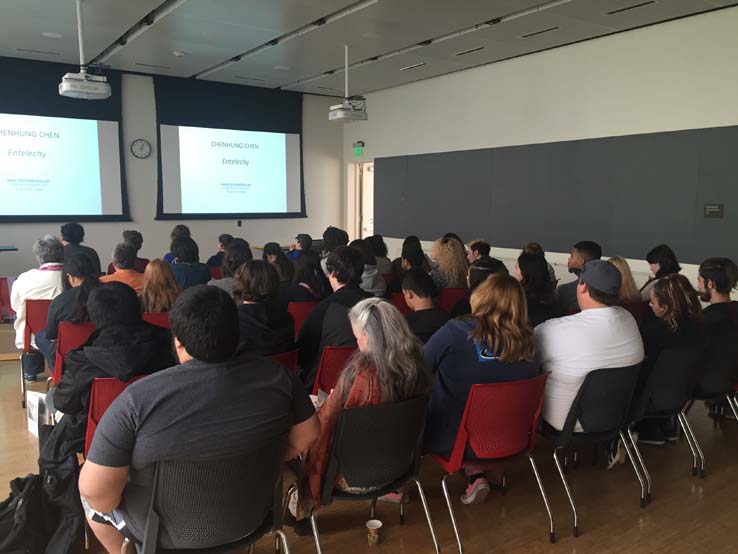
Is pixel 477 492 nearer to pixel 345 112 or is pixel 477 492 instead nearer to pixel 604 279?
pixel 604 279

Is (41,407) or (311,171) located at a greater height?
(311,171)

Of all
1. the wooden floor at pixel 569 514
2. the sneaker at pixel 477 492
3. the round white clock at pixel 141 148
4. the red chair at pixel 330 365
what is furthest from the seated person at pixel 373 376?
the round white clock at pixel 141 148

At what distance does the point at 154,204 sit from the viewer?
30.8 ft

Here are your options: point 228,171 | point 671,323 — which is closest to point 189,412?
point 671,323

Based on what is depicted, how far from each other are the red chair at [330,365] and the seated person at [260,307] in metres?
0.26

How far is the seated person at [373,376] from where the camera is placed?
2.17 m

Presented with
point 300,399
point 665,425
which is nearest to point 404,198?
point 665,425

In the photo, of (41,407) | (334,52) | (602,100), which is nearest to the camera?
(41,407)

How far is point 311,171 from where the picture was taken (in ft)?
36.2

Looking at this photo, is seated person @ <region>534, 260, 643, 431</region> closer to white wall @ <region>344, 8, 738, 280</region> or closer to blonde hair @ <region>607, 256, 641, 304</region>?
blonde hair @ <region>607, 256, 641, 304</region>

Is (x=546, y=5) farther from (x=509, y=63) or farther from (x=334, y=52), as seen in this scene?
(x=334, y=52)

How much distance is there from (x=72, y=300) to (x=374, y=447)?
2.38 meters

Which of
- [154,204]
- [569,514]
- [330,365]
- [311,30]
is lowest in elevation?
[569,514]

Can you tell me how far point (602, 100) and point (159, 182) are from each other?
684cm
